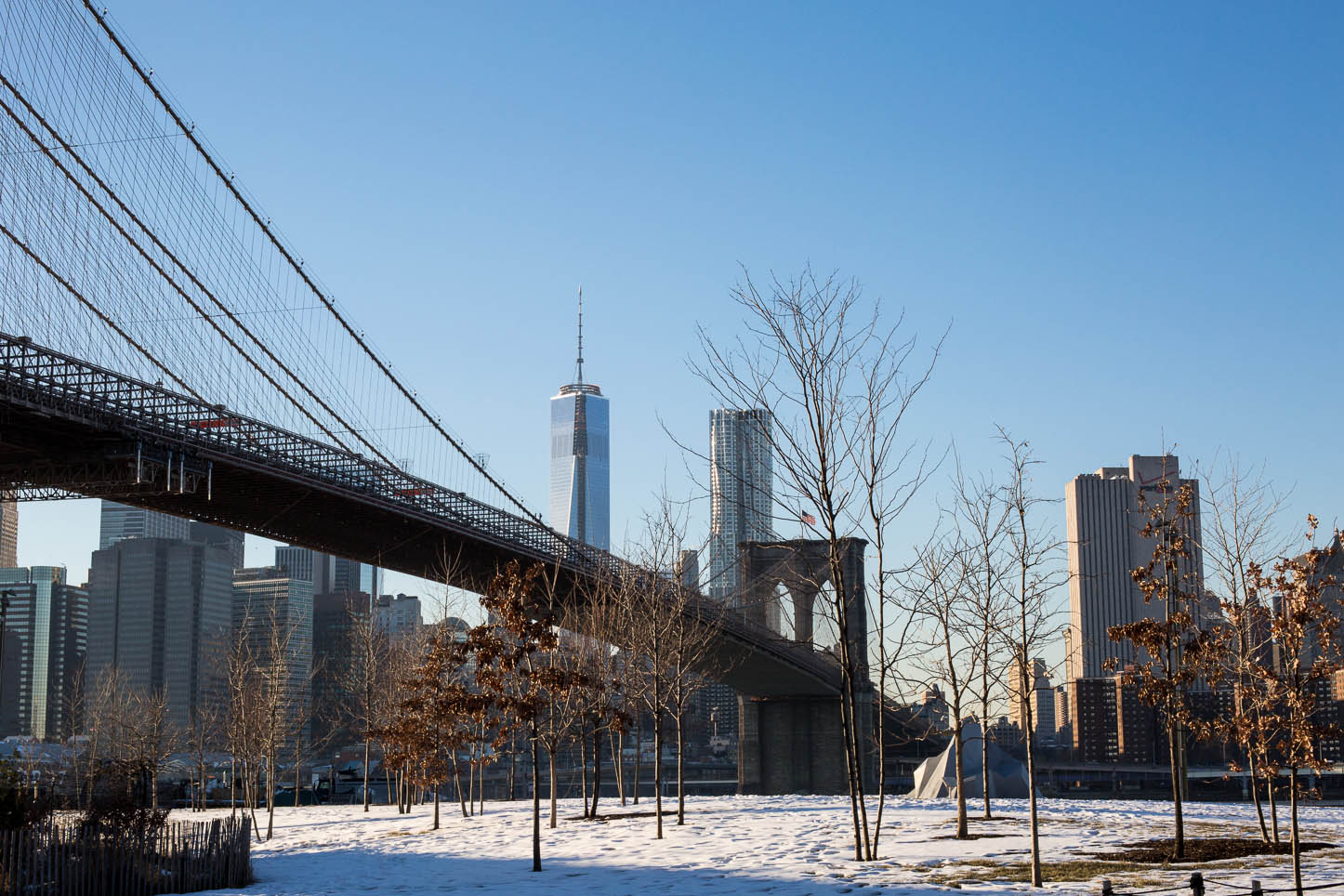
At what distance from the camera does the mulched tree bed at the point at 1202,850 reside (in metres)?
17.9

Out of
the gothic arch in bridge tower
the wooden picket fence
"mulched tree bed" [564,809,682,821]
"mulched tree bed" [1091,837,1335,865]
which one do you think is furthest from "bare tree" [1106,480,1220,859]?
the gothic arch in bridge tower

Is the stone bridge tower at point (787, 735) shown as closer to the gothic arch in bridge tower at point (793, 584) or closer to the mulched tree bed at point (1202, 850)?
the gothic arch in bridge tower at point (793, 584)

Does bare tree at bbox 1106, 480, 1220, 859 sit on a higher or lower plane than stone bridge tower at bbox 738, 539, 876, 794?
higher

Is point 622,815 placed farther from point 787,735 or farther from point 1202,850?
point 787,735

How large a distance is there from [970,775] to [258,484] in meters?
27.4

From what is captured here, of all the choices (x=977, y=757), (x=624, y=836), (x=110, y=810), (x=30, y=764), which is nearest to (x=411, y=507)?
(x=30, y=764)

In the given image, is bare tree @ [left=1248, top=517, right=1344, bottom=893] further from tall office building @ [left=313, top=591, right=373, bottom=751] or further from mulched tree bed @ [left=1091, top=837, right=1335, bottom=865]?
tall office building @ [left=313, top=591, right=373, bottom=751]

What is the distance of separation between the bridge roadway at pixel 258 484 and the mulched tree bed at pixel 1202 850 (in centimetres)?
1817

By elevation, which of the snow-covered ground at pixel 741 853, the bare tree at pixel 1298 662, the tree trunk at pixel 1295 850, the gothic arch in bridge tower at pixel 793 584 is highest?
the gothic arch in bridge tower at pixel 793 584

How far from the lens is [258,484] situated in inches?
1834

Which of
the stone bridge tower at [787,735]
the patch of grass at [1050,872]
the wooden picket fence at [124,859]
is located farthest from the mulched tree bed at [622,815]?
the stone bridge tower at [787,735]

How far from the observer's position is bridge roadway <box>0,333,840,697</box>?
36531mm

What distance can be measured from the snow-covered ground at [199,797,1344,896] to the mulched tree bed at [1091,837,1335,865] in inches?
20.1

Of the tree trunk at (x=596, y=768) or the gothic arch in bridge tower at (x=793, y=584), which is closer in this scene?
the tree trunk at (x=596, y=768)
